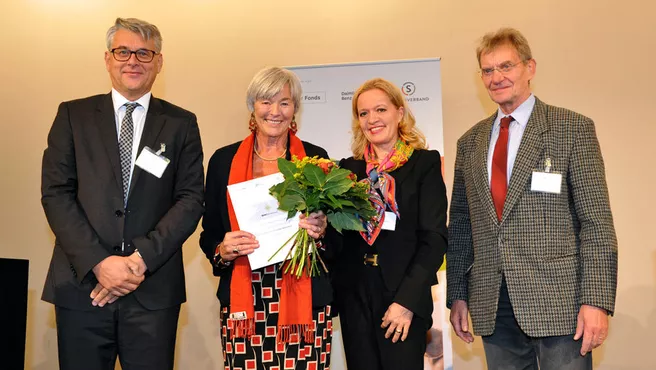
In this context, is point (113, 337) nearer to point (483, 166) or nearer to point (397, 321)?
point (397, 321)

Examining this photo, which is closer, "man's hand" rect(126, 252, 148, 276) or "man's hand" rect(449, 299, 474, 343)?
"man's hand" rect(126, 252, 148, 276)

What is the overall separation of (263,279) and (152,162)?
72cm

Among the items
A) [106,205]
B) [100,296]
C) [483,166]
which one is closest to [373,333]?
[483,166]

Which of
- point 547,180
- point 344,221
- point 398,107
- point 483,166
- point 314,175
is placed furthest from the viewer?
point 398,107

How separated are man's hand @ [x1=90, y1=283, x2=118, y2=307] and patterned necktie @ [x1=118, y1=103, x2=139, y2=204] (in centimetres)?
38

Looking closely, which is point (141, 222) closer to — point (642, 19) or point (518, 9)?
point (518, 9)

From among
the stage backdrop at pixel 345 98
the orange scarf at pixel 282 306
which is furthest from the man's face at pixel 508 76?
the stage backdrop at pixel 345 98

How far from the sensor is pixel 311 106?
4793mm

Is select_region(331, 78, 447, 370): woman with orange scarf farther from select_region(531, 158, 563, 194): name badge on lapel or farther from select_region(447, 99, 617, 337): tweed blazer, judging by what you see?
select_region(531, 158, 563, 194): name badge on lapel

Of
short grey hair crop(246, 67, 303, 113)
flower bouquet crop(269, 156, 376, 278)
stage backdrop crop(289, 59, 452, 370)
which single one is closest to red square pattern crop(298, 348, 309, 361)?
flower bouquet crop(269, 156, 376, 278)

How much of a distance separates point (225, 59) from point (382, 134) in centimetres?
289

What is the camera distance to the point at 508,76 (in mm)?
2838

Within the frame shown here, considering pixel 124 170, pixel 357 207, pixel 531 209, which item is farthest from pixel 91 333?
pixel 531 209

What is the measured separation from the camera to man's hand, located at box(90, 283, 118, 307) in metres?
2.57
